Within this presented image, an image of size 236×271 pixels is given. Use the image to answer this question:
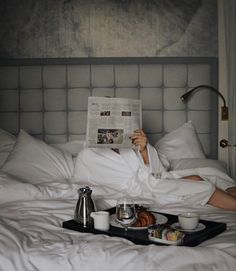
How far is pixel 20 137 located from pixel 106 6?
46.3 inches

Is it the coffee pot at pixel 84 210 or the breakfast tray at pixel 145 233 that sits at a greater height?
the coffee pot at pixel 84 210

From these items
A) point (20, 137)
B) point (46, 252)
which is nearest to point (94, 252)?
point (46, 252)

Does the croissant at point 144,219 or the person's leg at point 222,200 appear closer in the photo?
the croissant at point 144,219

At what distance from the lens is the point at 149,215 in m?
1.72

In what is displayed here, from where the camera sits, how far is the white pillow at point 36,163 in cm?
267

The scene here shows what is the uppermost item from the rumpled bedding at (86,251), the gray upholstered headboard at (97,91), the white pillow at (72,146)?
the gray upholstered headboard at (97,91)

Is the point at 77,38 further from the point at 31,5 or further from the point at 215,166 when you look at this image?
the point at 215,166

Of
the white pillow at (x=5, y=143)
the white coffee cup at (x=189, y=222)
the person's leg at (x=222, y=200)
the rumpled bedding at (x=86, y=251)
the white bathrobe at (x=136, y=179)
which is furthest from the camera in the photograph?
the white pillow at (x=5, y=143)

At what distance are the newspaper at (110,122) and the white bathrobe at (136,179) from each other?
19 cm

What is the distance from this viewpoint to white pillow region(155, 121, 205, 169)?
302cm

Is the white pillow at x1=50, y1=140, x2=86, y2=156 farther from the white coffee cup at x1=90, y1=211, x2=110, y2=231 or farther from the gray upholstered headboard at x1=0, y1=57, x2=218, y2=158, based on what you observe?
the white coffee cup at x1=90, y1=211, x2=110, y2=231

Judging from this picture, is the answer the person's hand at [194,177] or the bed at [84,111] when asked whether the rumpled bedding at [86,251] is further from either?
the bed at [84,111]

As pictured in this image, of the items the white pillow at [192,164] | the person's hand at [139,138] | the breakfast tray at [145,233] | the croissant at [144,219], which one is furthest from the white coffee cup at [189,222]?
the white pillow at [192,164]

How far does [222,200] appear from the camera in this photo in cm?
209
